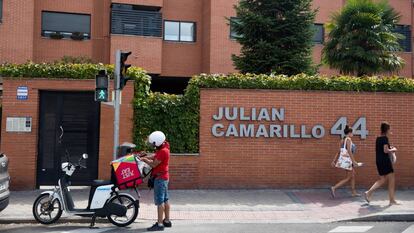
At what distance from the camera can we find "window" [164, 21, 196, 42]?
1048 inches

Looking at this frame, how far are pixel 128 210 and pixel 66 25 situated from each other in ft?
57.5

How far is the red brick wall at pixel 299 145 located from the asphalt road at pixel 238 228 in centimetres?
340

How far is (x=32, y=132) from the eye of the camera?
12805 millimetres

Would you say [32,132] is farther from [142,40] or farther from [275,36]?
[142,40]

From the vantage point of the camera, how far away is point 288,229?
9.29 metres

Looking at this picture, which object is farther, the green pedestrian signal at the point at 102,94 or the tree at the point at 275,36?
the tree at the point at 275,36

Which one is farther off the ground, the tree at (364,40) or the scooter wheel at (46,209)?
the tree at (364,40)

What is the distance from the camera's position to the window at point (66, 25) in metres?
24.9

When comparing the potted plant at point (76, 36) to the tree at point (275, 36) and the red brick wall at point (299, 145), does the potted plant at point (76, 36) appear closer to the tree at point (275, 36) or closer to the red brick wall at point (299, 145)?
the tree at point (275, 36)

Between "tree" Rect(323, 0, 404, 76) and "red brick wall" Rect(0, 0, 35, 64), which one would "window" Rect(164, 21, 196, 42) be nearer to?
"red brick wall" Rect(0, 0, 35, 64)

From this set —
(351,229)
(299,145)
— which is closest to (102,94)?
(299,145)

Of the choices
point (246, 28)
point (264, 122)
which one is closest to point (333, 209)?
point (264, 122)

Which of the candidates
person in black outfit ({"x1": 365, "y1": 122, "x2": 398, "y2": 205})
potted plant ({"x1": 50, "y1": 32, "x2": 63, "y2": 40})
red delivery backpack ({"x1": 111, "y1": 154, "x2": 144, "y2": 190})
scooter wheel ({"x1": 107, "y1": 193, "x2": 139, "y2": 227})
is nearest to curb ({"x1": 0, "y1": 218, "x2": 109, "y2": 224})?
scooter wheel ({"x1": 107, "y1": 193, "x2": 139, "y2": 227})

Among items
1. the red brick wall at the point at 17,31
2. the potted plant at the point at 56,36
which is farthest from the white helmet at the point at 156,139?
the potted plant at the point at 56,36
